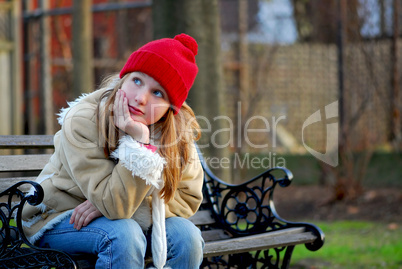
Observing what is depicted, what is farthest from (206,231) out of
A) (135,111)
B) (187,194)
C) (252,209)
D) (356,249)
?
(356,249)

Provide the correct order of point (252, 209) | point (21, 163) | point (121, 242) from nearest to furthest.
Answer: point (121, 242)
point (21, 163)
point (252, 209)

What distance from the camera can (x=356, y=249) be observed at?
479 cm

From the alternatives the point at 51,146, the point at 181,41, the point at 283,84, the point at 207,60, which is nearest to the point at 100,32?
the point at 283,84

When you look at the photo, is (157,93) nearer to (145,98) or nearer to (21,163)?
(145,98)

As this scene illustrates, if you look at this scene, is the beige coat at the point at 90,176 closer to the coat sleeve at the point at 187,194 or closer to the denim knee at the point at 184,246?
the coat sleeve at the point at 187,194

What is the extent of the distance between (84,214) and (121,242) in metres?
0.23

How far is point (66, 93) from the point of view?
7.88 meters

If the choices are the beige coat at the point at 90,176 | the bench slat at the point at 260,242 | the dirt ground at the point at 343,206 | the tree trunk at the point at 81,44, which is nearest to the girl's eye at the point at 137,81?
the beige coat at the point at 90,176

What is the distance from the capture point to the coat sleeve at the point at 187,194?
100 inches

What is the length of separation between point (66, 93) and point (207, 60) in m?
4.07

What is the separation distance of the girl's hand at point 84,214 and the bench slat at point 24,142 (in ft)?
2.81

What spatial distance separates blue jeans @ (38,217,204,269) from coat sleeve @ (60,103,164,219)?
74 mm

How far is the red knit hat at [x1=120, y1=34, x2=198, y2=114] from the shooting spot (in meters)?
2.40

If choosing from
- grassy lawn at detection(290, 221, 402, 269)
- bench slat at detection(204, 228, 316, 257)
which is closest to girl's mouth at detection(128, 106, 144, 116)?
bench slat at detection(204, 228, 316, 257)
